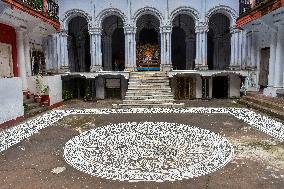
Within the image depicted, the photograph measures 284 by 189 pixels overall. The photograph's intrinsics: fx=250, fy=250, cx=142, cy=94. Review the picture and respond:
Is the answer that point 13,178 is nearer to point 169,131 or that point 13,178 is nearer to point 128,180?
point 128,180

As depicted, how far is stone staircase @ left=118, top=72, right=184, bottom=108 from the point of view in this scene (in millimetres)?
12914

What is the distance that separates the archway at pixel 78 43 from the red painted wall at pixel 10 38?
21.4 feet

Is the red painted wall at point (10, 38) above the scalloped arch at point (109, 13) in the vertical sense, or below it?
below

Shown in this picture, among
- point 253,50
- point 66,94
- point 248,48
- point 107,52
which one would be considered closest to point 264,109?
point 253,50

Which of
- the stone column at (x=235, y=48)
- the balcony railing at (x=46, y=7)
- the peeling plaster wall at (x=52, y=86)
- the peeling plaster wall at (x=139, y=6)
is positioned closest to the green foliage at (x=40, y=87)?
the peeling plaster wall at (x=52, y=86)

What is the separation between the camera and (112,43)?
2083cm

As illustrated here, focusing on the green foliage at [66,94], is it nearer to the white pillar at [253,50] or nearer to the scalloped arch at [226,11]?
the scalloped arch at [226,11]

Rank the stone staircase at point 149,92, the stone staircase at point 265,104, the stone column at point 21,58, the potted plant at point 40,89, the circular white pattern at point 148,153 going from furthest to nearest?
the stone staircase at point 149,92, the stone column at point 21,58, the potted plant at point 40,89, the stone staircase at point 265,104, the circular white pattern at point 148,153

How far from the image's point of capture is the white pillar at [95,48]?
16586 millimetres

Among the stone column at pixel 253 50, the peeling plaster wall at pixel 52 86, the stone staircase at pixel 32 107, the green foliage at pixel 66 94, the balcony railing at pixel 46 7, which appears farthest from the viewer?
the green foliage at pixel 66 94

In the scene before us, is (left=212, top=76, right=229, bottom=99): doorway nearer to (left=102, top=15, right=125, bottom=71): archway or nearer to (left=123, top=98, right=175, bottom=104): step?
(left=123, top=98, right=175, bottom=104): step

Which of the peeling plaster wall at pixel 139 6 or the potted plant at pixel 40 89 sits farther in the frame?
the peeling plaster wall at pixel 139 6

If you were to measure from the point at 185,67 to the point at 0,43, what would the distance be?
532 inches

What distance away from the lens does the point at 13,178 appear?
463 cm
